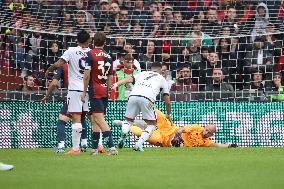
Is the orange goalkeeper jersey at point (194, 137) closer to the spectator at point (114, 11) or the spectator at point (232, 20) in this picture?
the spectator at point (232, 20)

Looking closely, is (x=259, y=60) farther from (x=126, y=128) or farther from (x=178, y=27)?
(x=126, y=128)

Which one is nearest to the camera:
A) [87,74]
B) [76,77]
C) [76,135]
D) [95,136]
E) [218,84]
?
[87,74]

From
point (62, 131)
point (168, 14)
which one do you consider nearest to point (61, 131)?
point (62, 131)

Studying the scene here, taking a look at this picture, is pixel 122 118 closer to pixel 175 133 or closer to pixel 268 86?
pixel 175 133

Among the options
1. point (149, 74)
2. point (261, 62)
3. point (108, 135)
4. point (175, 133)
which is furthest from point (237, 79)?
point (108, 135)

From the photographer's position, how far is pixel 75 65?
18.1 m

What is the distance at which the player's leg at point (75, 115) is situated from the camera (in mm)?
17594

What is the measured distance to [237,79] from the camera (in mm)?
23812

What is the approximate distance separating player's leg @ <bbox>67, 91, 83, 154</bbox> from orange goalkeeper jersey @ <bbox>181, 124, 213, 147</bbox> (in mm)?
3914

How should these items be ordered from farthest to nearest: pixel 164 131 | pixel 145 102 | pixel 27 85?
pixel 27 85
pixel 164 131
pixel 145 102

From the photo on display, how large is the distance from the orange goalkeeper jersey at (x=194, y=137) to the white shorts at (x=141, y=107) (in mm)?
2015

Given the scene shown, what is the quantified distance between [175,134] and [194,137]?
0.47 metres

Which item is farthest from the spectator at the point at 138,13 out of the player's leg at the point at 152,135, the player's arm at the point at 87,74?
the player's arm at the point at 87,74

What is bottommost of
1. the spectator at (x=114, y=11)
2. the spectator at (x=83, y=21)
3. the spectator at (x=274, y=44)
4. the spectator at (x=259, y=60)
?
the spectator at (x=259, y=60)
